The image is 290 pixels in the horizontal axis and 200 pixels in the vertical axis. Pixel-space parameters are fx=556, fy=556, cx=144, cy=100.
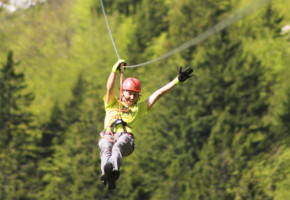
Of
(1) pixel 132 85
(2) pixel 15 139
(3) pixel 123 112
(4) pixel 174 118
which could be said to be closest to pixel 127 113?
(3) pixel 123 112

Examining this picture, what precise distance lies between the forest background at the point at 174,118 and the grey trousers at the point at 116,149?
818 inches

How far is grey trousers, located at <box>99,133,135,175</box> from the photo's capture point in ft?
24.0

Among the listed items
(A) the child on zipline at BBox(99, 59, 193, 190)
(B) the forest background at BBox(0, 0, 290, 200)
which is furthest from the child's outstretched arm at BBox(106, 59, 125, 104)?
(B) the forest background at BBox(0, 0, 290, 200)

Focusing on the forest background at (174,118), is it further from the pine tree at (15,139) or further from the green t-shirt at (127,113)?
the green t-shirt at (127,113)

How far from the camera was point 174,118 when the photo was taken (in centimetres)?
3138

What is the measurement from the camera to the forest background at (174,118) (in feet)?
97.0

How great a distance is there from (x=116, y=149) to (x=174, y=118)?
2396cm

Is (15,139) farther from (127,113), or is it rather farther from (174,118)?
(127,113)

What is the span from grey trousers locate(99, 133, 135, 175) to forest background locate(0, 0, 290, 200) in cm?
2077

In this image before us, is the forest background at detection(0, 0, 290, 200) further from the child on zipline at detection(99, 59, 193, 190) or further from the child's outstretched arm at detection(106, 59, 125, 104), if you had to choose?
the child's outstretched arm at detection(106, 59, 125, 104)

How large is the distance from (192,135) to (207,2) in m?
10.1

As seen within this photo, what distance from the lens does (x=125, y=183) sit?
31.5 meters

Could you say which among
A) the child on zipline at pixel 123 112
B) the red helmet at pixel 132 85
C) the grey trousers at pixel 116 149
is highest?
the red helmet at pixel 132 85

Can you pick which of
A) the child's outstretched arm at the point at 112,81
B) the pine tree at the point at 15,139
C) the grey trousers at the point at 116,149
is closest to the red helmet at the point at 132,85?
the child's outstretched arm at the point at 112,81
